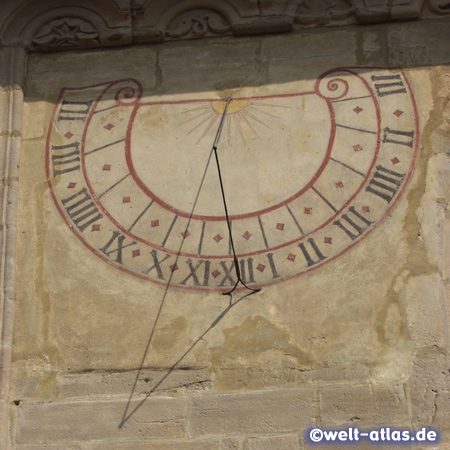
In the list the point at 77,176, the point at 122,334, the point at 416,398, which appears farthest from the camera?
the point at 77,176

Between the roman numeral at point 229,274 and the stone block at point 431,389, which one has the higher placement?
the roman numeral at point 229,274

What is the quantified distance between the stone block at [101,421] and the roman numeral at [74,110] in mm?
1564

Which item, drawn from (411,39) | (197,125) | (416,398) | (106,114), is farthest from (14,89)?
(416,398)

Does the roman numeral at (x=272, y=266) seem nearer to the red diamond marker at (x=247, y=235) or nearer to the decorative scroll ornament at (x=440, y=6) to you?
the red diamond marker at (x=247, y=235)

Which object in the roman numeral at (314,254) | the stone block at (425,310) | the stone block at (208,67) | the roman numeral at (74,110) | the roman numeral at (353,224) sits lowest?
the stone block at (425,310)

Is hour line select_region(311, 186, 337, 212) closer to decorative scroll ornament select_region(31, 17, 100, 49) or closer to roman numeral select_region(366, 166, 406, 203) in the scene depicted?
roman numeral select_region(366, 166, 406, 203)

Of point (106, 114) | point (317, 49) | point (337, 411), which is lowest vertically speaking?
point (337, 411)

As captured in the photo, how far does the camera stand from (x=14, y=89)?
5.46m

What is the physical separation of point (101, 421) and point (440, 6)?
280cm

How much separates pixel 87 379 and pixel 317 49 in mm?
2121

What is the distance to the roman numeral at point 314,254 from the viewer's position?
4.85 m

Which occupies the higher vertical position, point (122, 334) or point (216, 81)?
point (216, 81)

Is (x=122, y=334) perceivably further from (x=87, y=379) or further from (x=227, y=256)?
(x=227, y=256)

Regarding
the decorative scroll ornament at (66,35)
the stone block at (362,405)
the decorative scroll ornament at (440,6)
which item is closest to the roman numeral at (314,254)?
the stone block at (362,405)
